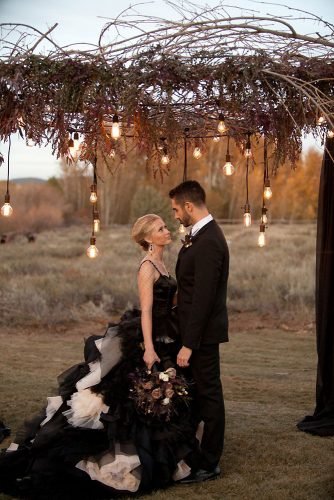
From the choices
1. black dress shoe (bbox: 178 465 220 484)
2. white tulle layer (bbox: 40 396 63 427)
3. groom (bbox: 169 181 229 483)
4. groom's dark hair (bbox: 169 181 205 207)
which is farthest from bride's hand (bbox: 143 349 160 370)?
groom's dark hair (bbox: 169 181 205 207)

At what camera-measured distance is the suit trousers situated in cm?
486

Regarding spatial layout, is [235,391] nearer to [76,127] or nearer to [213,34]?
[76,127]

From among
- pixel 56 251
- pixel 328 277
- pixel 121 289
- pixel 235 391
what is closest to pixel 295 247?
pixel 56 251

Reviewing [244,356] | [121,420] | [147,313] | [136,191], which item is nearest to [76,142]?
[147,313]

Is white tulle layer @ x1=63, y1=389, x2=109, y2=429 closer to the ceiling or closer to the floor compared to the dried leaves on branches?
closer to the floor

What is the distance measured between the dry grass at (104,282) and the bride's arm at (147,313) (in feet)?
29.1

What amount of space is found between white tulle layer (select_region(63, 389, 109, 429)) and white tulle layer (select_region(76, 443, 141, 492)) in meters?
0.24

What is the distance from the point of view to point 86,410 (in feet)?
15.6

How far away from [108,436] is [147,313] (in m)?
0.91

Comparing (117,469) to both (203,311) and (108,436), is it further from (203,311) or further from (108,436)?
→ (203,311)

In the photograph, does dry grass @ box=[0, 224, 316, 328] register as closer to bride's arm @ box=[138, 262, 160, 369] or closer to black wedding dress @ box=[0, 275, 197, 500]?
black wedding dress @ box=[0, 275, 197, 500]

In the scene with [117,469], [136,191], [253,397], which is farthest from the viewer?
[136,191]

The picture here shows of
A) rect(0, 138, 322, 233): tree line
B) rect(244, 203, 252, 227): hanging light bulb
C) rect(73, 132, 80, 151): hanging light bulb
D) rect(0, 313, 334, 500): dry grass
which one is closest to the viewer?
rect(0, 313, 334, 500): dry grass

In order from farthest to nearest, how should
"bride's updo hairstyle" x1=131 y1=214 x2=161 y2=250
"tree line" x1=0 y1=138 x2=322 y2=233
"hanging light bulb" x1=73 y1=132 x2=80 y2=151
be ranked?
"tree line" x1=0 y1=138 x2=322 y2=233
"hanging light bulb" x1=73 y1=132 x2=80 y2=151
"bride's updo hairstyle" x1=131 y1=214 x2=161 y2=250
